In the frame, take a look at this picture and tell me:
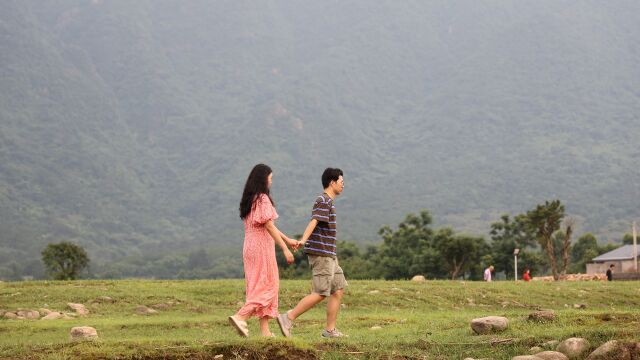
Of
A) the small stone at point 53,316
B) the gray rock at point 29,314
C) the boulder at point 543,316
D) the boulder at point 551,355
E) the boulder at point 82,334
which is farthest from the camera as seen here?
the gray rock at point 29,314

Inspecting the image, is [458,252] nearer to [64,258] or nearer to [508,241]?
[508,241]

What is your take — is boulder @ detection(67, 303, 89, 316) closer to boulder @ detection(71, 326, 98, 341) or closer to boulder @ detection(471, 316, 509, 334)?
boulder @ detection(71, 326, 98, 341)

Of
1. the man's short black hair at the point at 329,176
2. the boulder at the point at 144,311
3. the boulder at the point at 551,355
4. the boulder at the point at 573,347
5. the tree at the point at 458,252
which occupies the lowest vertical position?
the boulder at the point at 551,355

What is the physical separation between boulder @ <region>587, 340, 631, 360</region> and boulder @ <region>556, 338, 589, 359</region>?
11.9 inches

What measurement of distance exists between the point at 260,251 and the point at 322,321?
20.8 feet

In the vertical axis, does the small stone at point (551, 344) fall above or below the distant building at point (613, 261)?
below

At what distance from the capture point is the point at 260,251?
542 inches

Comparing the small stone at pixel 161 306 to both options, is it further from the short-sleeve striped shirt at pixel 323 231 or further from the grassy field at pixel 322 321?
the short-sleeve striped shirt at pixel 323 231

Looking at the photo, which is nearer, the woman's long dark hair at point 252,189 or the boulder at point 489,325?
the woman's long dark hair at point 252,189

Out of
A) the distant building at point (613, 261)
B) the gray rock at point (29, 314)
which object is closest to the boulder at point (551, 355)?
the gray rock at point (29, 314)

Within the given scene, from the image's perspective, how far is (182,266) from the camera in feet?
516

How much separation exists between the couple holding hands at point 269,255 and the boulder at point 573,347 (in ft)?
11.5

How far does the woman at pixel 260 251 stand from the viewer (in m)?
13.7

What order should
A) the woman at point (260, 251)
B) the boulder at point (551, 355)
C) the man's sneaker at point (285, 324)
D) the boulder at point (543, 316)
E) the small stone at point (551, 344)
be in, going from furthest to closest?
the boulder at point (543, 316) → the man's sneaker at point (285, 324) → the woman at point (260, 251) → the small stone at point (551, 344) → the boulder at point (551, 355)
